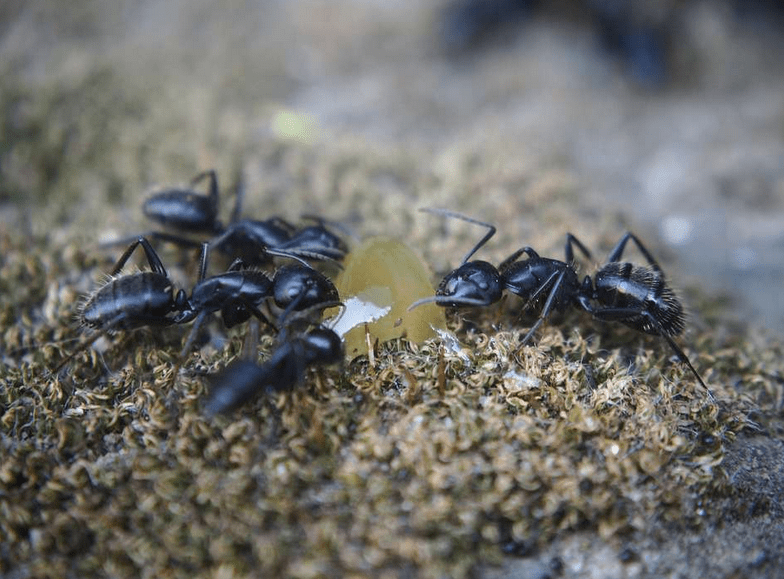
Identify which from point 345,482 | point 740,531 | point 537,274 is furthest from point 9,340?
point 740,531

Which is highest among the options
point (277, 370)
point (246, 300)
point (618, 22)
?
point (618, 22)

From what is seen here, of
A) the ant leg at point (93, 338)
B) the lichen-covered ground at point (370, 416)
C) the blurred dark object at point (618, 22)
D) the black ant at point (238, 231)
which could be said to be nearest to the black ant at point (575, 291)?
the lichen-covered ground at point (370, 416)

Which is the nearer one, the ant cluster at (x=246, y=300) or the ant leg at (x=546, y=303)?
the ant cluster at (x=246, y=300)

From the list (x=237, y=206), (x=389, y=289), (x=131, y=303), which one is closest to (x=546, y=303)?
(x=389, y=289)

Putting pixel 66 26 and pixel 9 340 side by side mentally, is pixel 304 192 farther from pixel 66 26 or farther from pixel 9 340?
pixel 66 26

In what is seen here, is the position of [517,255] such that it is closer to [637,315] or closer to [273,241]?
[637,315]

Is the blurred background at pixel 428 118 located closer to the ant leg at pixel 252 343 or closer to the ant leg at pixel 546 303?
the ant leg at pixel 546 303
